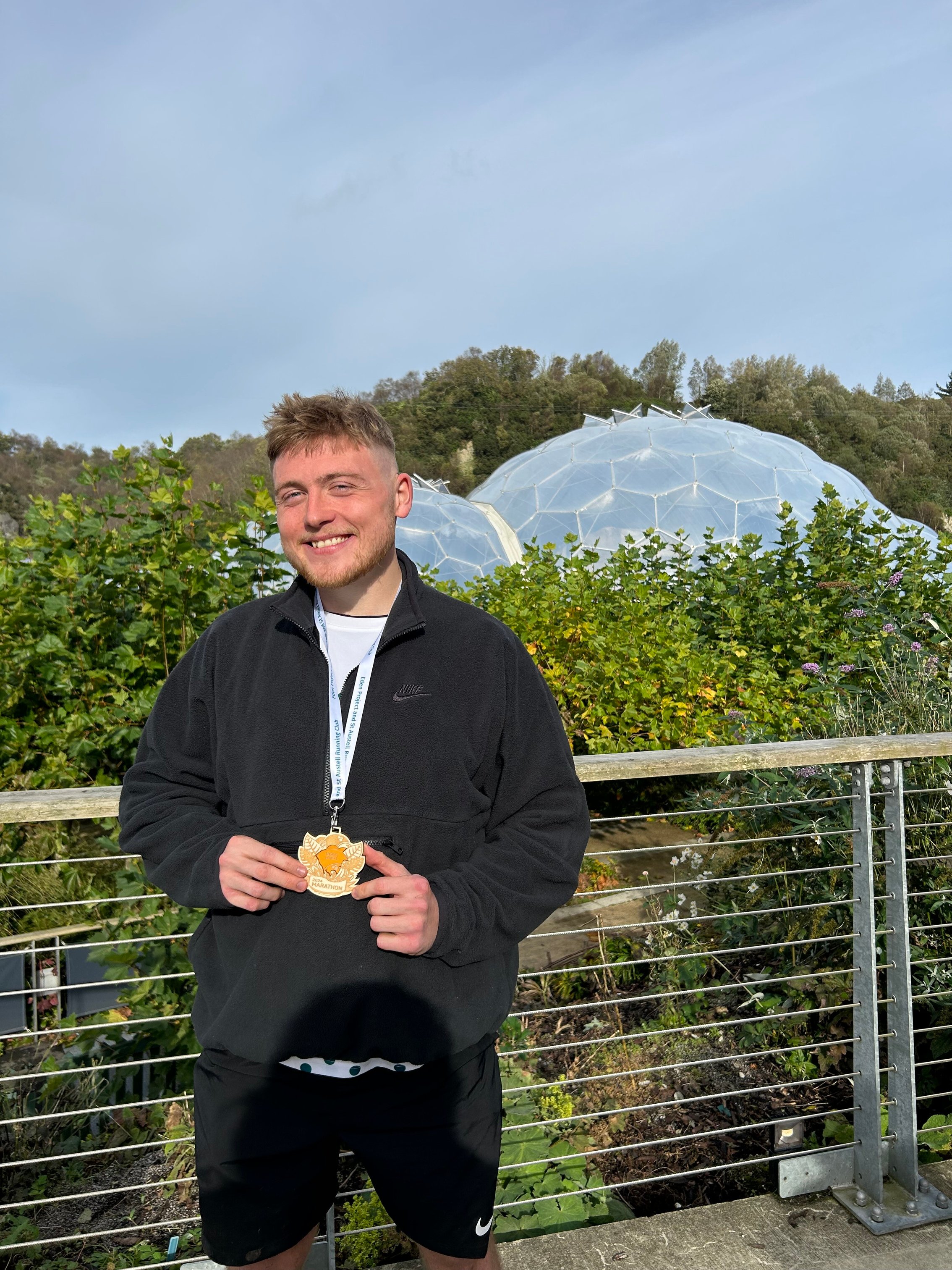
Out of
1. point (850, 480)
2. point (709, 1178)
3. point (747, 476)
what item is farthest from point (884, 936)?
point (850, 480)

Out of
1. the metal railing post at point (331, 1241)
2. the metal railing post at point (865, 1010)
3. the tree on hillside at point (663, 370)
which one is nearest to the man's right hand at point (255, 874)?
the metal railing post at point (331, 1241)

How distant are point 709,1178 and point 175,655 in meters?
3.03

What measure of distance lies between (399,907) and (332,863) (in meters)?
0.15

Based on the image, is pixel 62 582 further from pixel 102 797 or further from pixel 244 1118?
pixel 244 1118

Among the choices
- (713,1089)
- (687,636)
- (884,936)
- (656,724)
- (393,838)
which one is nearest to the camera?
(393,838)

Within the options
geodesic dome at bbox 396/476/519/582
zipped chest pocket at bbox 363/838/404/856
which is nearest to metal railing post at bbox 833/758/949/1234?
zipped chest pocket at bbox 363/838/404/856

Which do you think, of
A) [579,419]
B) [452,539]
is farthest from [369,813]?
[579,419]

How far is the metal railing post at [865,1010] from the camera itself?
96.9 inches

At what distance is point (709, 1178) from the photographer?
115 inches

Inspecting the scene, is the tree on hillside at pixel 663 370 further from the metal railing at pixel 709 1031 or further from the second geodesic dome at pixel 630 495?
the metal railing at pixel 709 1031

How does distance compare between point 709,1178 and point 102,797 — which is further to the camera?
point 709,1178

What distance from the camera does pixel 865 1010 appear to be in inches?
97.3

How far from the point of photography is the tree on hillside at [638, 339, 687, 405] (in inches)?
2208

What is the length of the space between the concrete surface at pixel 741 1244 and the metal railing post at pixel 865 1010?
0.14m
